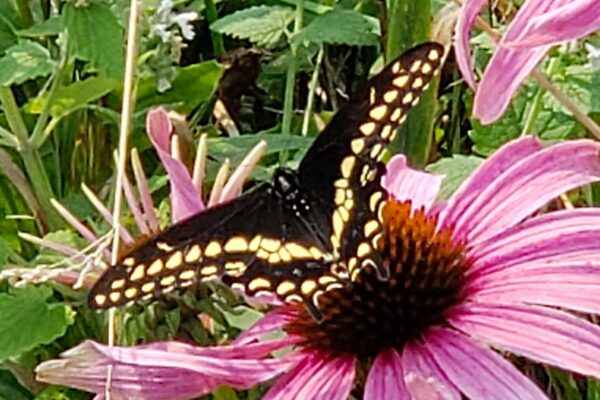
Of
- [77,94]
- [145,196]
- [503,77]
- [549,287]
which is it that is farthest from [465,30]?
[77,94]

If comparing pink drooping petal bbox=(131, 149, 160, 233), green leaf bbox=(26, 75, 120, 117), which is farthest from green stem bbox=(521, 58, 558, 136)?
green leaf bbox=(26, 75, 120, 117)

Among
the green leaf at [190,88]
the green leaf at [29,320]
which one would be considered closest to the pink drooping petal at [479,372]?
the green leaf at [29,320]

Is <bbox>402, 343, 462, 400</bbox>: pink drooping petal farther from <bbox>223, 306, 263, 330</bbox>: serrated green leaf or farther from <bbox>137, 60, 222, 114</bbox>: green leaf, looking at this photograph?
<bbox>137, 60, 222, 114</bbox>: green leaf

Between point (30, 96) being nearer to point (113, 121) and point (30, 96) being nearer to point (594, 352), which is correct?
point (113, 121)

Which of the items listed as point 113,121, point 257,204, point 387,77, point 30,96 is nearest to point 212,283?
point 257,204

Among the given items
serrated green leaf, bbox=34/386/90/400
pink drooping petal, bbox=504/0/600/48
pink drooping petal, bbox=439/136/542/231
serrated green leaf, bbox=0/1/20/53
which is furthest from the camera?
serrated green leaf, bbox=0/1/20/53
